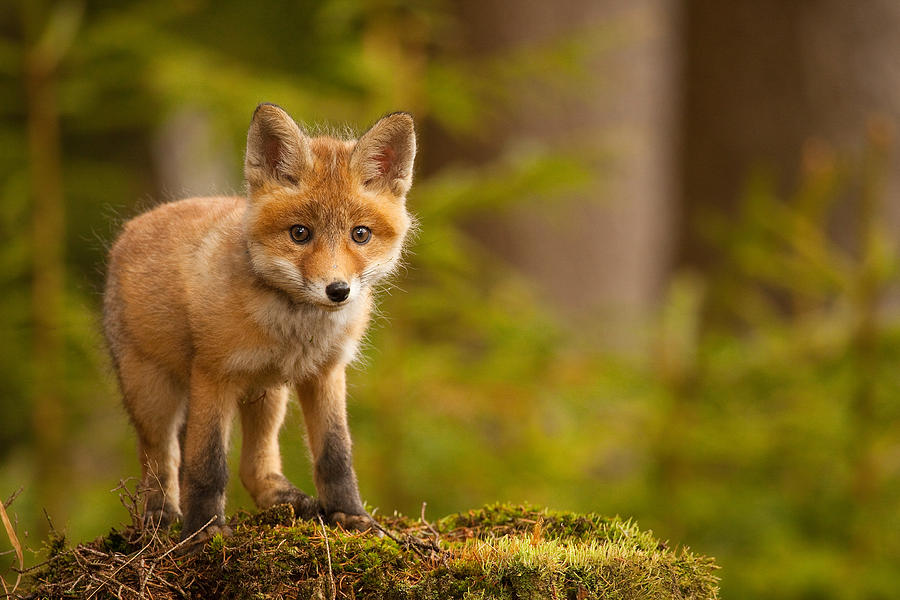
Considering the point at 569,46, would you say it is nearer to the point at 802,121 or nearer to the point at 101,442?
the point at 802,121

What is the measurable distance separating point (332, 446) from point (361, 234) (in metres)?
0.79

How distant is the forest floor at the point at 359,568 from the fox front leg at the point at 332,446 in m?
0.25

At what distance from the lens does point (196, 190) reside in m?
4.72

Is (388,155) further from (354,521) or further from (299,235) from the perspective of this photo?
(354,521)

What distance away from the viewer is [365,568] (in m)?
3.16

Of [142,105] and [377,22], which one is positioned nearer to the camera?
[377,22]

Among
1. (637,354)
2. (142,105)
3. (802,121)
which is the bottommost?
(637,354)

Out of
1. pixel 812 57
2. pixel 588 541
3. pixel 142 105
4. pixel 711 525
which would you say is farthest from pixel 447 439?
pixel 812 57

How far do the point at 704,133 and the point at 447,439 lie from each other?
5.62 meters

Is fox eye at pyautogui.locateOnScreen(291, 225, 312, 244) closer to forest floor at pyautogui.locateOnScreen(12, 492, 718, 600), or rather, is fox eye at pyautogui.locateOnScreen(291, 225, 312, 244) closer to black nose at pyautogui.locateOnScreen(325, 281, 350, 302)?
black nose at pyautogui.locateOnScreen(325, 281, 350, 302)

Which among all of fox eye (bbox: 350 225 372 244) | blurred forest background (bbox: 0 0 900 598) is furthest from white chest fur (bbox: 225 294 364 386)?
blurred forest background (bbox: 0 0 900 598)

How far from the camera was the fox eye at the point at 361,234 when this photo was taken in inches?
136

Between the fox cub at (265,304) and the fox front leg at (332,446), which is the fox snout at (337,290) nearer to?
the fox cub at (265,304)

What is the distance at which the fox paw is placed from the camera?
3.56 meters
